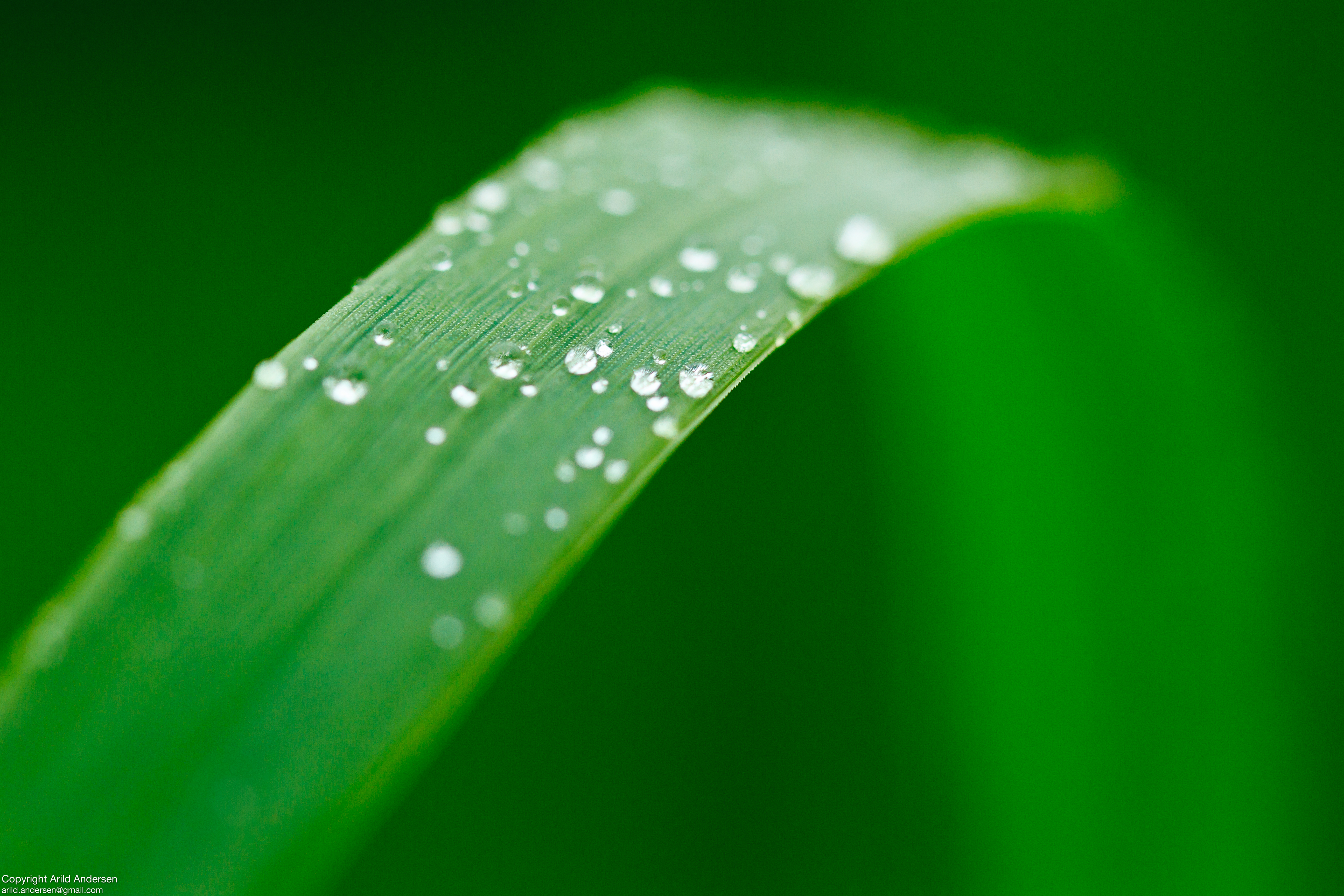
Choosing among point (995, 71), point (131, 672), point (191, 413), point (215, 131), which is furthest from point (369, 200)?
point (131, 672)

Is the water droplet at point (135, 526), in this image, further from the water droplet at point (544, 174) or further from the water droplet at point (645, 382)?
the water droplet at point (544, 174)

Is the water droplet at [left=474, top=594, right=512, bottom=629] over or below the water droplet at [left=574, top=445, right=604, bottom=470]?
below

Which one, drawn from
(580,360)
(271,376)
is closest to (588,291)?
(580,360)

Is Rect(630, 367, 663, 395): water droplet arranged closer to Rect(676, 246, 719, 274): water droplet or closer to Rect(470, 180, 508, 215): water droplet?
Rect(676, 246, 719, 274): water droplet

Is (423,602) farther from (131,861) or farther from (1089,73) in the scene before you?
(1089,73)

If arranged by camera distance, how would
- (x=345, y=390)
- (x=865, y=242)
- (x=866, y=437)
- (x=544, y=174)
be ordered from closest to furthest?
(x=345, y=390) → (x=865, y=242) → (x=544, y=174) → (x=866, y=437)

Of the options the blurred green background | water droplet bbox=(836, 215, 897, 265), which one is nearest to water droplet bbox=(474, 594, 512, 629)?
water droplet bbox=(836, 215, 897, 265)

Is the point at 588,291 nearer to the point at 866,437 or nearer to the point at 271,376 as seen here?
the point at 271,376
